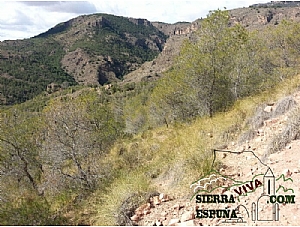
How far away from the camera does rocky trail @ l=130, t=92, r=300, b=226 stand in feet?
11.8

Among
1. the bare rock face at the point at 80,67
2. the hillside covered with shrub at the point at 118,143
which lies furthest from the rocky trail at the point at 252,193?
the bare rock face at the point at 80,67

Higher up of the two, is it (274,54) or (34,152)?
(274,54)

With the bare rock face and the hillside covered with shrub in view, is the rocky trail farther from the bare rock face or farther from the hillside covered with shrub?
the bare rock face

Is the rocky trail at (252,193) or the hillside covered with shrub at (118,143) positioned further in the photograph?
the hillside covered with shrub at (118,143)

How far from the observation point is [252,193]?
405 centimetres

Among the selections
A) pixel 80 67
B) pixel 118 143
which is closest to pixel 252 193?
pixel 118 143

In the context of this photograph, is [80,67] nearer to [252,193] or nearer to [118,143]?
[118,143]

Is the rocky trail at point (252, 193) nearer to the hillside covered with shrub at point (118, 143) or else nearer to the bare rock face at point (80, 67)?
the hillside covered with shrub at point (118, 143)

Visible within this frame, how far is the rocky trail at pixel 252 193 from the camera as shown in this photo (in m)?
3.61

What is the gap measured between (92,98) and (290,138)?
24.7ft

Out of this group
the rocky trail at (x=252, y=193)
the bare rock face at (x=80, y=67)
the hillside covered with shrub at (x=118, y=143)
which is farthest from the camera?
the bare rock face at (x=80, y=67)

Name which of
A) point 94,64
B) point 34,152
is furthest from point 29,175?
point 94,64

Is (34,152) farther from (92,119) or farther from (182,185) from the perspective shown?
(182,185)

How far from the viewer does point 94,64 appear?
175250 millimetres
